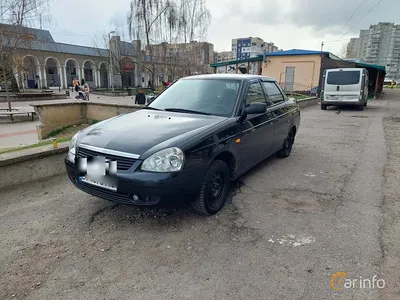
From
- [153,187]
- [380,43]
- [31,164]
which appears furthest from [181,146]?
[380,43]

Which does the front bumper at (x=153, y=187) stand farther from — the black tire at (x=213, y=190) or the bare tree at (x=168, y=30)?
the bare tree at (x=168, y=30)

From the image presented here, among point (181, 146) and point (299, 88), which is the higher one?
point (299, 88)

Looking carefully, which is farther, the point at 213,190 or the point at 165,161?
the point at 213,190

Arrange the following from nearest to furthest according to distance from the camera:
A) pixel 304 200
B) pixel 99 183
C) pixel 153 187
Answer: pixel 153 187, pixel 99 183, pixel 304 200

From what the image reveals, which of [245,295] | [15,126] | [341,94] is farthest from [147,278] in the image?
[341,94]

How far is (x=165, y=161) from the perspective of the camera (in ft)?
9.26

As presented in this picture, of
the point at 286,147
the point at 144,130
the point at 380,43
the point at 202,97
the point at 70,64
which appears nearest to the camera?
the point at 144,130

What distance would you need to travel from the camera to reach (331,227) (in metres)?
3.18

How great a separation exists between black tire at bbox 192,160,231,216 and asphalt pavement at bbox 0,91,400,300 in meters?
0.13

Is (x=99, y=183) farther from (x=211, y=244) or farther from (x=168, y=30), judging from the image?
(x=168, y=30)

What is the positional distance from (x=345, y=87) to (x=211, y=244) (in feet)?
50.1

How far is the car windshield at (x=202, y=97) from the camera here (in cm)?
390

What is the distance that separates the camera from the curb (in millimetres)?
4043

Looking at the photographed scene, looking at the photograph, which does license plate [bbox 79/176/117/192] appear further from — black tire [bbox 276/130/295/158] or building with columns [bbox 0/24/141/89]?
building with columns [bbox 0/24/141/89]
